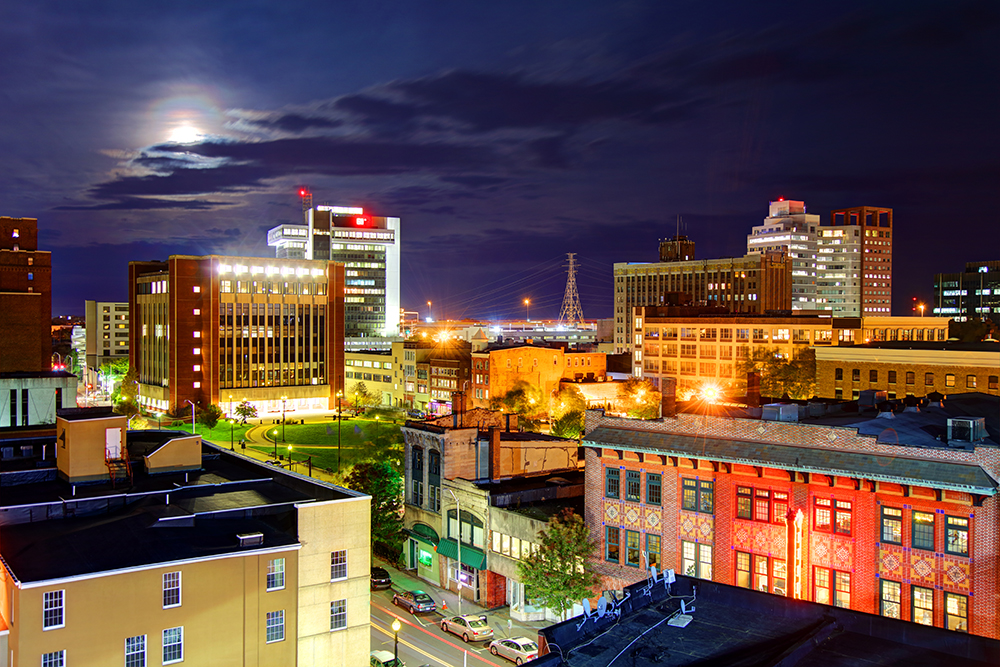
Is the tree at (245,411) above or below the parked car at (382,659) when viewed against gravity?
above

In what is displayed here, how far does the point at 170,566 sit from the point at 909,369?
279ft

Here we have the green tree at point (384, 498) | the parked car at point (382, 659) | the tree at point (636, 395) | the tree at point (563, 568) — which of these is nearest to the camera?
the parked car at point (382, 659)

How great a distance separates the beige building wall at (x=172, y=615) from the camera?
31.8 meters

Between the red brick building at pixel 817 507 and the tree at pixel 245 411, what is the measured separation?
100 meters

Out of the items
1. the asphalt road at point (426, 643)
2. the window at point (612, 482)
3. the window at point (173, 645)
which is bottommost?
the asphalt road at point (426, 643)

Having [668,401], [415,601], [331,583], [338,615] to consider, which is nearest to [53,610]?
[331,583]

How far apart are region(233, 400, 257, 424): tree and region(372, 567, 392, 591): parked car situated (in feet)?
271

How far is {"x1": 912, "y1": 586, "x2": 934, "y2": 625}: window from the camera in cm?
3434

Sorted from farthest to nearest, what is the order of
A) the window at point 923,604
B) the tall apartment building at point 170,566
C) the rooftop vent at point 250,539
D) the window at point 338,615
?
the window at point 338,615, the rooftop vent at point 250,539, the window at point 923,604, the tall apartment building at point 170,566

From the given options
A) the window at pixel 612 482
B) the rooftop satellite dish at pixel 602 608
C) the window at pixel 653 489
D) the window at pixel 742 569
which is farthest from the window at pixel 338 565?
the rooftop satellite dish at pixel 602 608

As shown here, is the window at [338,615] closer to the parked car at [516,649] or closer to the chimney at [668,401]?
the parked car at [516,649]

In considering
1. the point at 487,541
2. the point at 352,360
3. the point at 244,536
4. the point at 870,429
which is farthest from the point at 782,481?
the point at 352,360

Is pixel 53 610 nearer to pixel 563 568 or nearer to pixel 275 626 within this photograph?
pixel 275 626

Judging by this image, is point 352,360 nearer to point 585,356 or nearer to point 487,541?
point 585,356
